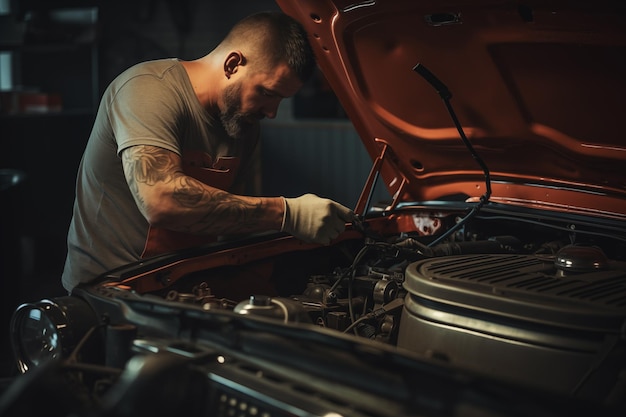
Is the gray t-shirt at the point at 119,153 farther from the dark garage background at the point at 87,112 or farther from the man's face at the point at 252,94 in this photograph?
the dark garage background at the point at 87,112

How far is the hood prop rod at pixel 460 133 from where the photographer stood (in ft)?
6.55

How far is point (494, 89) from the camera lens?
79.1 inches

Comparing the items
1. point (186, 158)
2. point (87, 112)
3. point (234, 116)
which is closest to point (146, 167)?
point (186, 158)

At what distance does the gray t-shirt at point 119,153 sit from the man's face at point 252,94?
0.18 feet

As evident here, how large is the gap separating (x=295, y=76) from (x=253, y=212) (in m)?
0.42

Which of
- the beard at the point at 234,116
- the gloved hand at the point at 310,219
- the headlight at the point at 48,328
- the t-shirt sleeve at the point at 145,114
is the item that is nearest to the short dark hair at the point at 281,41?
the beard at the point at 234,116

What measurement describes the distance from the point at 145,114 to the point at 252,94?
311 mm

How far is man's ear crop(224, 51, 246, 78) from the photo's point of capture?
2.13m

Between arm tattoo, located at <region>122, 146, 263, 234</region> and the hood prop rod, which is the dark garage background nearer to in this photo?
arm tattoo, located at <region>122, 146, 263, 234</region>

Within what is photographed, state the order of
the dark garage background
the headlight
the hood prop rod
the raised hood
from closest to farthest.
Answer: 1. the headlight
2. the raised hood
3. the hood prop rod
4. the dark garage background

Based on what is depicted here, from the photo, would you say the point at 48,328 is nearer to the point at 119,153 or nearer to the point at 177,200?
the point at 177,200

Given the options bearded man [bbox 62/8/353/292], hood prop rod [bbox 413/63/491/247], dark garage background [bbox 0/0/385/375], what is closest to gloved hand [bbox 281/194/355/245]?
bearded man [bbox 62/8/353/292]

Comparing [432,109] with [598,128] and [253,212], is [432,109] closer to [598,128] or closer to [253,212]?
[598,128]

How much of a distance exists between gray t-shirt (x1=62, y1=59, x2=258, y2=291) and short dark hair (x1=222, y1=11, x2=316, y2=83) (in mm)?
213
